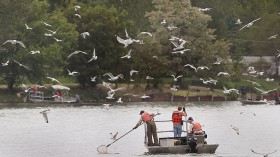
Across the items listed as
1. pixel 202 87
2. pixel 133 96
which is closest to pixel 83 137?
pixel 133 96

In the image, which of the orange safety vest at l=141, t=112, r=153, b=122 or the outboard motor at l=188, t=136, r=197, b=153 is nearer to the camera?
the outboard motor at l=188, t=136, r=197, b=153

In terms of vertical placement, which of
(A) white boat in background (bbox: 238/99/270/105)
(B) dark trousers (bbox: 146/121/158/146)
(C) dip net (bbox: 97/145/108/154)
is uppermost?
(A) white boat in background (bbox: 238/99/270/105)

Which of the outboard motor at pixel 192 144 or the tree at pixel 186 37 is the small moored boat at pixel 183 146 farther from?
the tree at pixel 186 37

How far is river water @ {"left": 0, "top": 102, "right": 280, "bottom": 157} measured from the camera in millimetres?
60147

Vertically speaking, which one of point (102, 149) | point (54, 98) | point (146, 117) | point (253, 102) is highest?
point (54, 98)

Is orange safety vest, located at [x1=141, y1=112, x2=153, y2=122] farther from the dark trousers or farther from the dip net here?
the dip net

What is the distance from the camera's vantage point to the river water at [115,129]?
6015 cm

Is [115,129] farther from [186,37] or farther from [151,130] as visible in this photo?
[186,37]

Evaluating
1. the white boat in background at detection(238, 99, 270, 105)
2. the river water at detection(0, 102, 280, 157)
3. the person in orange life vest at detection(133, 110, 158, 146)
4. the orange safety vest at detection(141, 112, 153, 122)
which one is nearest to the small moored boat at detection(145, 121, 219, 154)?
the person in orange life vest at detection(133, 110, 158, 146)

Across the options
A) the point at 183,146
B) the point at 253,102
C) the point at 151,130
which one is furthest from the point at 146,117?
the point at 253,102

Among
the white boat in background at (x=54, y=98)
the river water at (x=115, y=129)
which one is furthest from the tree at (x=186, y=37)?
the white boat in background at (x=54, y=98)

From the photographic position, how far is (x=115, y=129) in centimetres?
7594

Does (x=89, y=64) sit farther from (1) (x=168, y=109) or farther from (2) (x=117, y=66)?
(1) (x=168, y=109)

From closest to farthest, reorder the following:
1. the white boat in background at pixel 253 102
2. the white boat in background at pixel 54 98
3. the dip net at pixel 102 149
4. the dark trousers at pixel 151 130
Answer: the dark trousers at pixel 151 130, the dip net at pixel 102 149, the white boat in background at pixel 54 98, the white boat in background at pixel 253 102
